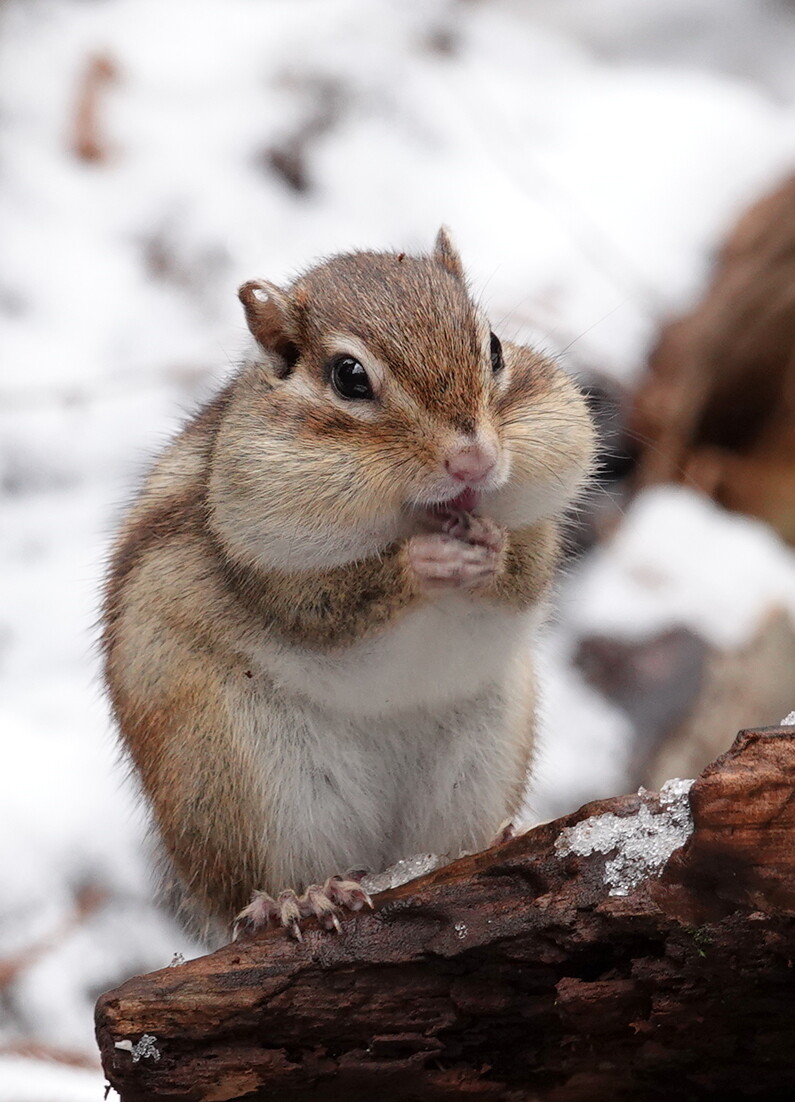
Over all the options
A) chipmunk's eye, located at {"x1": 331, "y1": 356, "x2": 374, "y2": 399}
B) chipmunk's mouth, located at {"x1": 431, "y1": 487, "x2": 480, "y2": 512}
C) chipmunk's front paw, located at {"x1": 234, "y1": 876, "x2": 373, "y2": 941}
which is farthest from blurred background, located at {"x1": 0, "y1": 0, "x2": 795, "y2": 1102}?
chipmunk's eye, located at {"x1": 331, "y1": 356, "x2": 374, "y2": 399}

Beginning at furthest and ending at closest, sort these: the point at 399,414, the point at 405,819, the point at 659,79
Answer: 1. the point at 659,79
2. the point at 405,819
3. the point at 399,414

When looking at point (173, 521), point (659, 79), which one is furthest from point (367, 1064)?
point (659, 79)

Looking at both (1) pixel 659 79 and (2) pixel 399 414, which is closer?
(2) pixel 399 414

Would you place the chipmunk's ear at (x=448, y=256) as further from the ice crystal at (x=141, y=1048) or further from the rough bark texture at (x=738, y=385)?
the rough bark texture at (x=738, y=385)

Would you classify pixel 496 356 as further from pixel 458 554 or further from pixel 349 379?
pixel 458 554

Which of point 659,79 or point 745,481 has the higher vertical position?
point 659,79

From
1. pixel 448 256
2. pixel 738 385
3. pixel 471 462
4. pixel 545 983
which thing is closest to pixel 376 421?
pixel 471 462

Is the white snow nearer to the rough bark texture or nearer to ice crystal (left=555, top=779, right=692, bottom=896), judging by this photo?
the rough bark texture

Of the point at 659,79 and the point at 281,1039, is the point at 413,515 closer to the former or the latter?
the point at 281,1039
